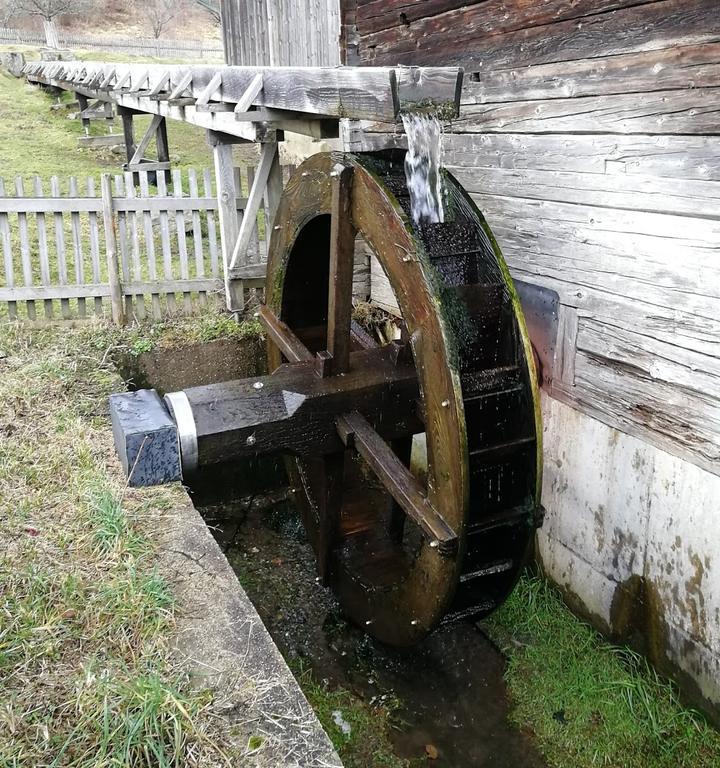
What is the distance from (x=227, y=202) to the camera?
5.82 metres

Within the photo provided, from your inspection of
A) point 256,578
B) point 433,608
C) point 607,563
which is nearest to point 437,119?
point 433,608

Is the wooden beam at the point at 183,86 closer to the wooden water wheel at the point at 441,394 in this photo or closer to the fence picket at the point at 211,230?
the fence picket at the point at 211,230

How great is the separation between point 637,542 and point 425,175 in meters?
2.16

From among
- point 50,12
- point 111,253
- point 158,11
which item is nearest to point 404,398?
point 111,253

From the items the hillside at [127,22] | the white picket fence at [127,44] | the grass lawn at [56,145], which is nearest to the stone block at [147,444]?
the grass lawn at [56,145]

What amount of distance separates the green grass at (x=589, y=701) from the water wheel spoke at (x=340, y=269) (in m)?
1.94

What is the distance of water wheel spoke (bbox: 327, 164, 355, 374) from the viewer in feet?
12.1

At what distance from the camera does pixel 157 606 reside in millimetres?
2502

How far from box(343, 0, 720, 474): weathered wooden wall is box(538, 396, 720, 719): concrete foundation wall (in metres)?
0.15

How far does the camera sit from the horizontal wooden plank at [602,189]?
3.01 meters

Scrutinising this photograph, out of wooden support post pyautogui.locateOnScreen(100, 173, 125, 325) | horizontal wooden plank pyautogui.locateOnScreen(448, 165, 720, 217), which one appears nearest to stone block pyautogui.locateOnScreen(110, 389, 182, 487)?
horizontal wooden plank pyautogui.locateOnScreen(448, 165, 720, 217)

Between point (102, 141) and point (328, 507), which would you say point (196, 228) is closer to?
point (328, 507)

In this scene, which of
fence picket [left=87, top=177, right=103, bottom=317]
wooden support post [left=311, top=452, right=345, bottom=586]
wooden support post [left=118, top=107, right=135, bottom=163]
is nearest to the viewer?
wooden support post [left=311, top=452, right=345, bottom=586]

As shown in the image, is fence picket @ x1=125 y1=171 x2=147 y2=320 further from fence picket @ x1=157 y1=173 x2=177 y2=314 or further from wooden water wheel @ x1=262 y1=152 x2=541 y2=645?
wooden water wheel @ x1=262 y1=152 x2=541 y2=645
